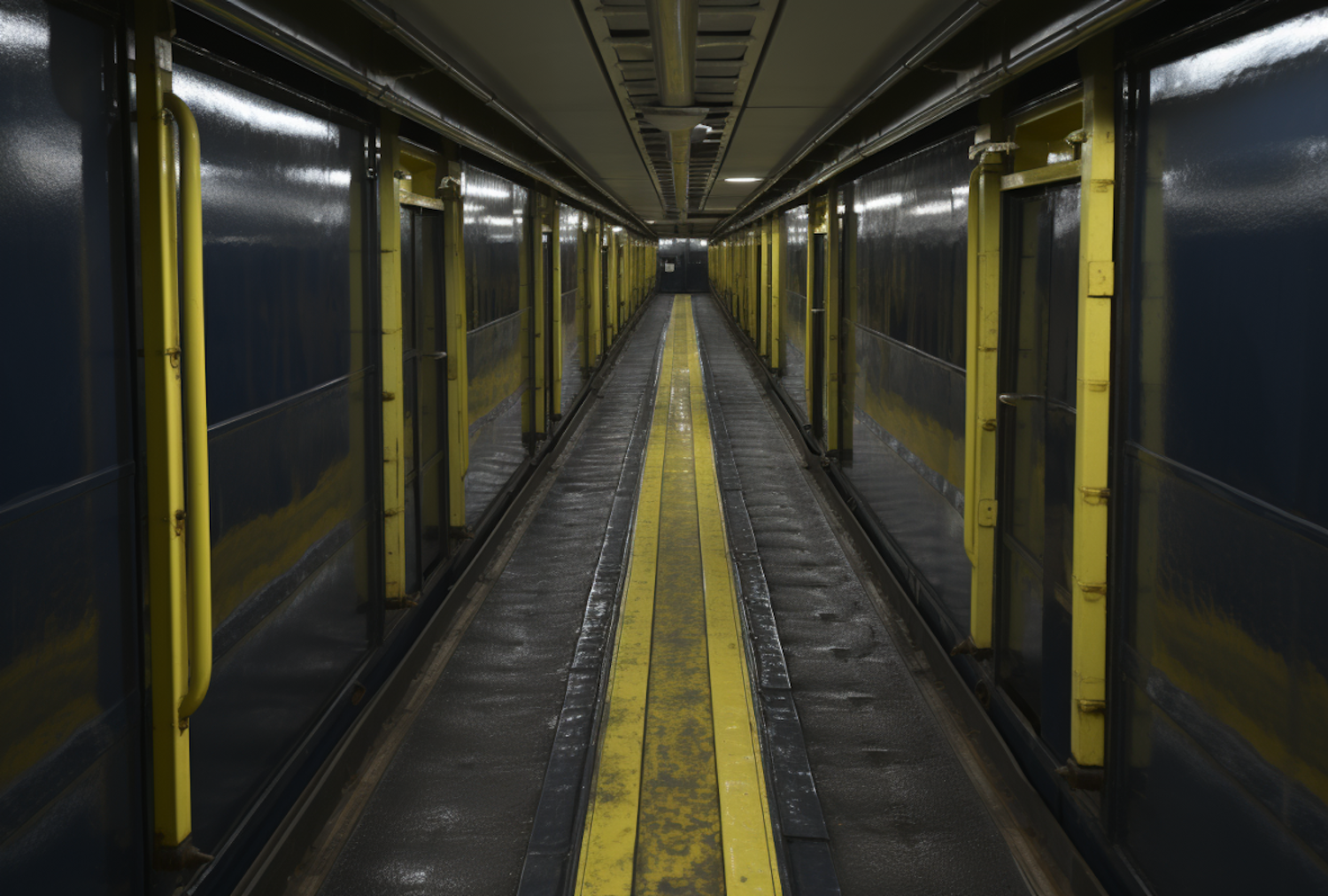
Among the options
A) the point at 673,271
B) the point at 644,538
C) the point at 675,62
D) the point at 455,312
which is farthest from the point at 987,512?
the point at 673,271

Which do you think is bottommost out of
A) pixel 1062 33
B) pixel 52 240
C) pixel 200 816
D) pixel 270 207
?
pixel 200 816

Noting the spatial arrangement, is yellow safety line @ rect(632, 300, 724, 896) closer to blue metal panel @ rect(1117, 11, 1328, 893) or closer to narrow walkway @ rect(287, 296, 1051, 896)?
narrow walkway @ rect(287, 296, 1051, 896)

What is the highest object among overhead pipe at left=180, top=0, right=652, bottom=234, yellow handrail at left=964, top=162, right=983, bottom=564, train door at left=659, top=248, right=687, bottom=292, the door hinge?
train door at left=659, top=248, right=687, bottom=292

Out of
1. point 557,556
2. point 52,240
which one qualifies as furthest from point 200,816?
point 557,556

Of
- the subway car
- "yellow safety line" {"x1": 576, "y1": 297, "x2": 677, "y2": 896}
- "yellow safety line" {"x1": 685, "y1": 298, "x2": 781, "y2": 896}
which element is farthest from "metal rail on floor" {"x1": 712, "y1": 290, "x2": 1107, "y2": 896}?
"yellow safety line" {"x1": 576, "y1": 297, "x2": 677, "y2": 896}

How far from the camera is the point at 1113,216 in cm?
334

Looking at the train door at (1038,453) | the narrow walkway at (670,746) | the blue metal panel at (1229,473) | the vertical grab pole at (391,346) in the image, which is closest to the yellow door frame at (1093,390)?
the blue metal panel at (1229,473)

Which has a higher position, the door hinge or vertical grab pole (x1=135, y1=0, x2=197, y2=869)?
vertical grab pole (x1=135, y1=0, x2=197, y2=869)

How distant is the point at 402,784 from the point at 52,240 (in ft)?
9.20

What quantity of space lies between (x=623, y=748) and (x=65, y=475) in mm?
2837

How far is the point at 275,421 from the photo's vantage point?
376 cm

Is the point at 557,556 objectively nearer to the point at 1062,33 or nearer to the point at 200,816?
the point at 200,816

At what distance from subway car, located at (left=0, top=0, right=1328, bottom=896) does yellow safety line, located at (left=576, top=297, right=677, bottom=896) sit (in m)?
0.03

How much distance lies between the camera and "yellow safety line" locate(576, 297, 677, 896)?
3738 millimetres
